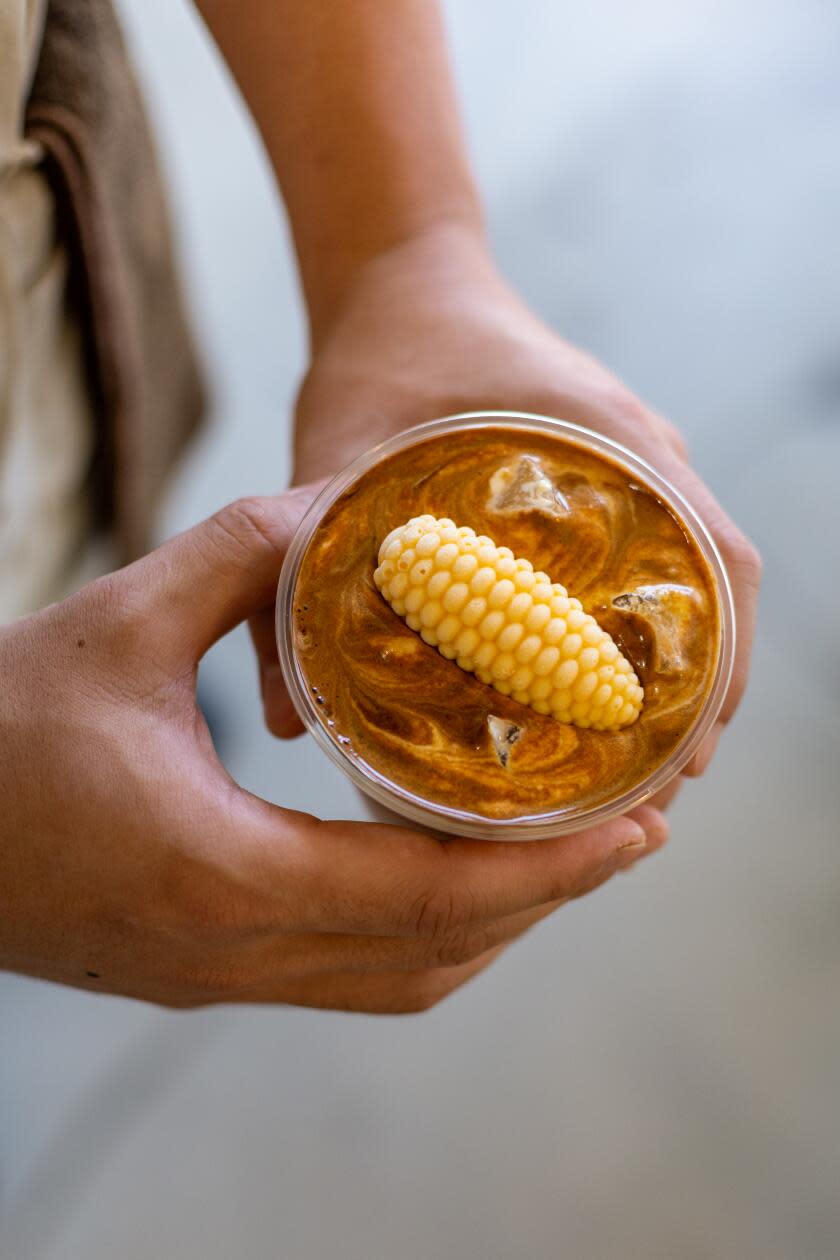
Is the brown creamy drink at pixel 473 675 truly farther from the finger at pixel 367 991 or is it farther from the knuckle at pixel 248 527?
the finger at pixel 367 991

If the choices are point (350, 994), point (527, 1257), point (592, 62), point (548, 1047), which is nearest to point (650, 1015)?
point (548, 1047)

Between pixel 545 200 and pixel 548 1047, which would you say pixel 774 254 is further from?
pixel 548 1047

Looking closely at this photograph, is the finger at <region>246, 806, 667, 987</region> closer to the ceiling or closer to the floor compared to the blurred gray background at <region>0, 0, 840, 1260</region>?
closer to the ceiling

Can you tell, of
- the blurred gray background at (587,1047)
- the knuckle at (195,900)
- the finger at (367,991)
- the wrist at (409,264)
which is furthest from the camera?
the blurred gray background at (587,1047)

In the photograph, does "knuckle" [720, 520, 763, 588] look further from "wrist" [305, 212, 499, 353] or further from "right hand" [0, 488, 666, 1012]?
"wrist" [305, 212, 499, 353]

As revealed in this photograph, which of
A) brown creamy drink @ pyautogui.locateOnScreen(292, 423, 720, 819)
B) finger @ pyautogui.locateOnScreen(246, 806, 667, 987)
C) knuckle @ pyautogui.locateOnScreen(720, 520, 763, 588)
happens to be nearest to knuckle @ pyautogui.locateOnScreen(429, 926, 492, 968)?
finger @ pyautogui.locateOnScreen(246, 806, 667, 987)

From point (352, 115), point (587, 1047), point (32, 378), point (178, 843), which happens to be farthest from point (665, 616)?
point (587, 1047)

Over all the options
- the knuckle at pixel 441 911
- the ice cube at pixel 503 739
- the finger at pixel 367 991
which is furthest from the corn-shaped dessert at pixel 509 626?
the finger at pixel 367 991
